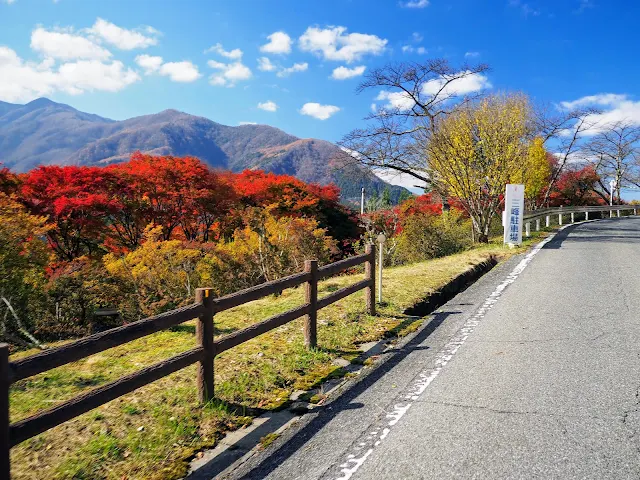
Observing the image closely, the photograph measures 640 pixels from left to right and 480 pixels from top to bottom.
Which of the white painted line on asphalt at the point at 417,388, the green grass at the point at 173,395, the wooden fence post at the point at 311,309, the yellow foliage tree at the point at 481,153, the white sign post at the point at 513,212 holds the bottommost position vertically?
the green grass at the point at 173,395

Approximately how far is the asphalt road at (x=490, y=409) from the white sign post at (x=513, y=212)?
8.26 m

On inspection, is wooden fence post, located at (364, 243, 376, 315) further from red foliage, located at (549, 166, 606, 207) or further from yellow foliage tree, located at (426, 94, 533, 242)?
red foliage, located at (549, 166, 606, 207)

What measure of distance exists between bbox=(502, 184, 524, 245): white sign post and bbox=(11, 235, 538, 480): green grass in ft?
25.5

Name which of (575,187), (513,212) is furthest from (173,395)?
(575,187)

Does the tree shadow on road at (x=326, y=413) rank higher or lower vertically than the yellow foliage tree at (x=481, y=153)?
lower

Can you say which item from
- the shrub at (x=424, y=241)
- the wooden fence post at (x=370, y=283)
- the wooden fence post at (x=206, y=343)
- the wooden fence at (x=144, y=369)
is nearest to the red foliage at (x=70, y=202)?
the shrub at (x=424, y=241)

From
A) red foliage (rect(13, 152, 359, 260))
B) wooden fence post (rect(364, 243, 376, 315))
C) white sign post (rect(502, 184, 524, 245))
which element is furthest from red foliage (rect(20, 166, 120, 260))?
white sign post (rect(502, 184, 524, 245))

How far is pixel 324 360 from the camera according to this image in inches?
213

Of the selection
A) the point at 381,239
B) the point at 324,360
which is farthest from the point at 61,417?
the point at 381,239

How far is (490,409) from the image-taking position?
378 cm

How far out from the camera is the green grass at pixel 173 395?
11.0 ft

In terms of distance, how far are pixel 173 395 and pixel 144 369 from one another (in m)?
0.99

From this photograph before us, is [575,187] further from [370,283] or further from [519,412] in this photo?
[519,412]

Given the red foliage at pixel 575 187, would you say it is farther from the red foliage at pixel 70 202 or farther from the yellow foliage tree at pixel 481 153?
the red foliage at pixel 70 202
